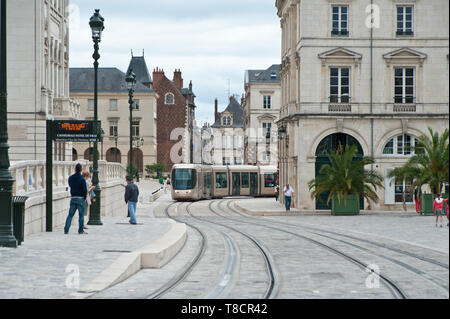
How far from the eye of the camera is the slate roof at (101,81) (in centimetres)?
8906

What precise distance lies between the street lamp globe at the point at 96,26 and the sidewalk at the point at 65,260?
19.7 feet

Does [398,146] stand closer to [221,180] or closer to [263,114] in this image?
[221,180]

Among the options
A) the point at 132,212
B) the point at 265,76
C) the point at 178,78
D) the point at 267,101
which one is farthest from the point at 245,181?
the point at 178,78

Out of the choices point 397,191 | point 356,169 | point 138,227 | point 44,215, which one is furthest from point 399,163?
point 44,215

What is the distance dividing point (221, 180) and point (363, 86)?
20.5m

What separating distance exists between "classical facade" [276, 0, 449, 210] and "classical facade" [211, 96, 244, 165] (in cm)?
9291

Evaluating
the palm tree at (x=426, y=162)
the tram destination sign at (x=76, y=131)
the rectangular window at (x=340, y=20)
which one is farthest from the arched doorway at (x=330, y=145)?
the tram destination sign at (x=76, y=131)

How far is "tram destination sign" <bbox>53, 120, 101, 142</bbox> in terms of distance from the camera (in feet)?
54.9

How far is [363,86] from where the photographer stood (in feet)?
125

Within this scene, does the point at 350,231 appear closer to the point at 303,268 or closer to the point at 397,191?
the point at 303,268

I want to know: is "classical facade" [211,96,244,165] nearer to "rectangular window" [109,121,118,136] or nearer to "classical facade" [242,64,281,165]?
"classical facade" [242,64,281,165]

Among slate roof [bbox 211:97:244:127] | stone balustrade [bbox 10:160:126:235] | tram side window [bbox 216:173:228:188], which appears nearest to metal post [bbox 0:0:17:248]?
stone balustrade [bbox 10:160:126:235]
